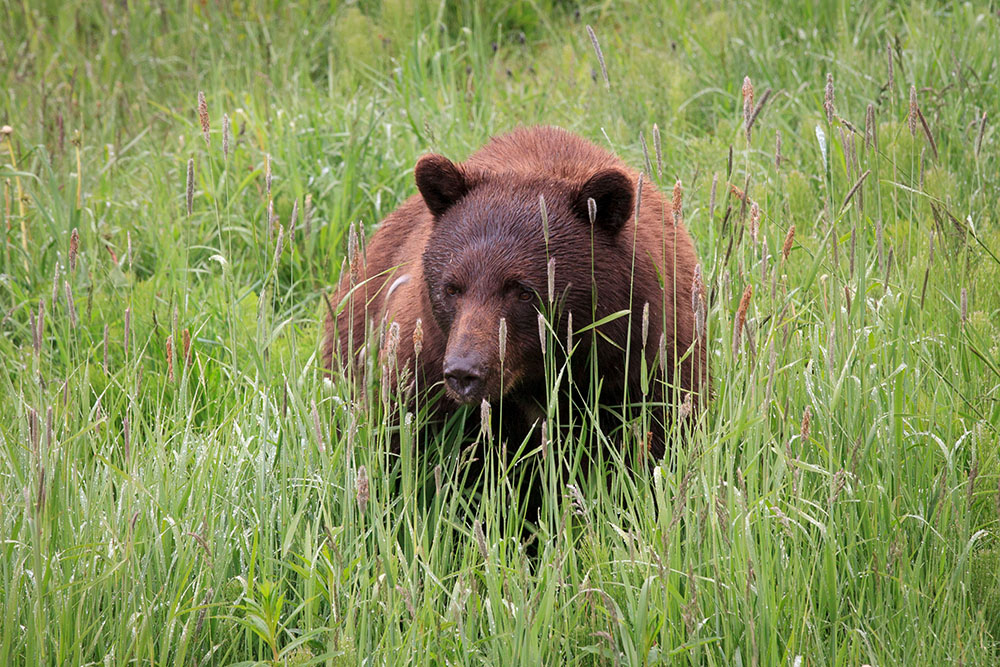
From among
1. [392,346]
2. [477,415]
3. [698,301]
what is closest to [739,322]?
[698,301]

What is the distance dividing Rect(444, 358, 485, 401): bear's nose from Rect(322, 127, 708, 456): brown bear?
13 millimetres

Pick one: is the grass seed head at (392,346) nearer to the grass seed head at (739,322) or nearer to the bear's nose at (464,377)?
the bear's nose at (464,377)

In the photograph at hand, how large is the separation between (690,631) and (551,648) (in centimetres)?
35

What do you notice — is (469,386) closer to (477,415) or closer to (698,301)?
(477,415)

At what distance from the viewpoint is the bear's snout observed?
3.25 m

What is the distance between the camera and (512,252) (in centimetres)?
360

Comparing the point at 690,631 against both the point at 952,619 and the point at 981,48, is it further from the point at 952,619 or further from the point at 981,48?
the point at 981,48

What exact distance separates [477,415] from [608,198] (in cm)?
91

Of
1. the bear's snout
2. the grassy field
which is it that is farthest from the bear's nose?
the grassy field

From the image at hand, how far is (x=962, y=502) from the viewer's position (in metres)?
3.02

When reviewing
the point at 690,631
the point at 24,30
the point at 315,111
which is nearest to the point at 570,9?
the point at 315,111

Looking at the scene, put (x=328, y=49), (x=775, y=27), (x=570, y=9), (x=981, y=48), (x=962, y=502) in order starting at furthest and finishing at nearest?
(x=570, y=9)
(x=328, y=49)
(x=775, y=27)
(x=981, y=48)
(x=962, y=502)

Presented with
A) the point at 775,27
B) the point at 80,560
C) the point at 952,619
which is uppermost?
the point at 775,27

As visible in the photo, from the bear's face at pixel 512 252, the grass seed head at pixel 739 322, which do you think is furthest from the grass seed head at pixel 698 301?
the bear's face at pixel 512 252
